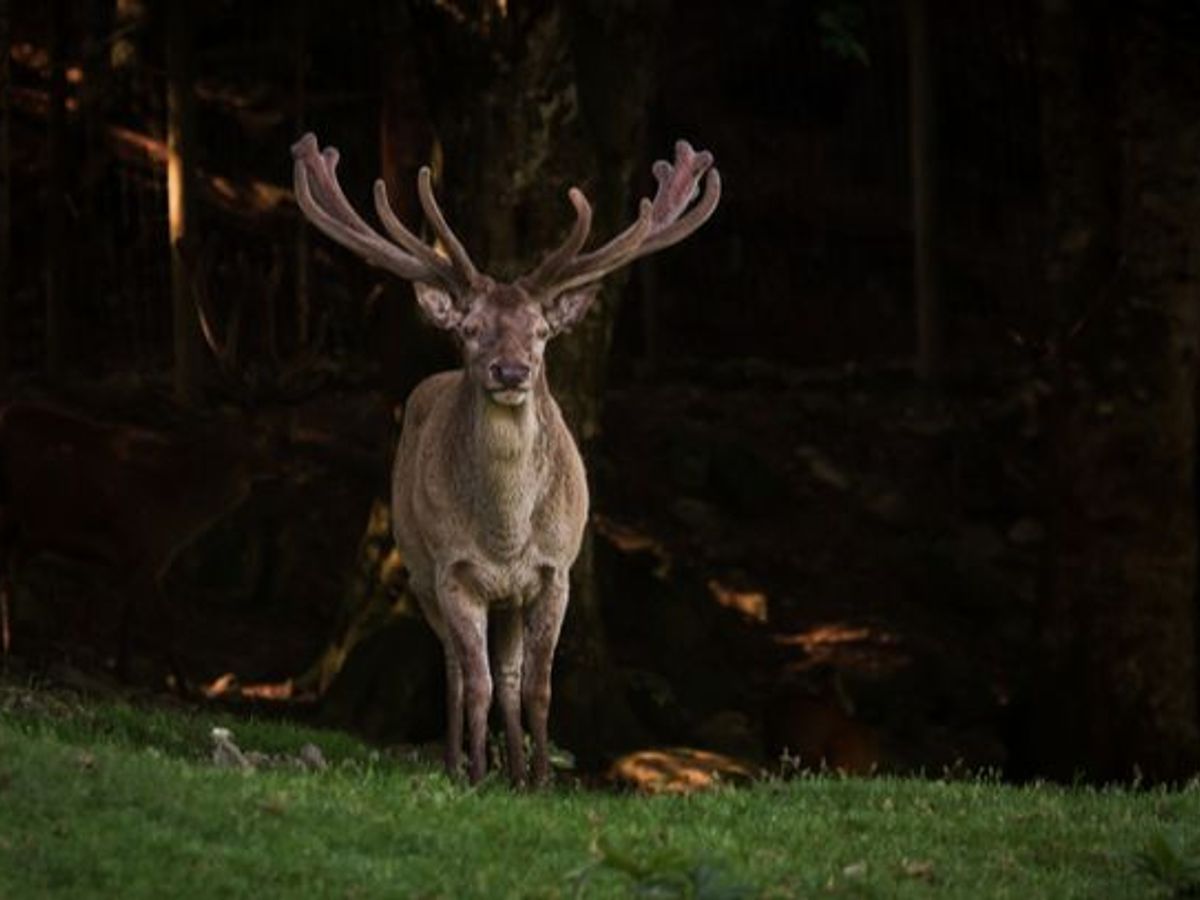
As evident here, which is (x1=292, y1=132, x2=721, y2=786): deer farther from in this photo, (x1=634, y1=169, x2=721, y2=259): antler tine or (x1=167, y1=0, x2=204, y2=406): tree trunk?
(x1=167, y1=0, x2=204, y2=406): tree trunk

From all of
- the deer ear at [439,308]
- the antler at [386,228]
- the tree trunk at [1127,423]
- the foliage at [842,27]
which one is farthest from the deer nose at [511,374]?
the foliage at [842,27]

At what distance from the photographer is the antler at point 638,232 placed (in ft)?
39.5

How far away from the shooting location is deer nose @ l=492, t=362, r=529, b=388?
11.6 meters

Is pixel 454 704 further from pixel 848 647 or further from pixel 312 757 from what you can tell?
pixel 848 647

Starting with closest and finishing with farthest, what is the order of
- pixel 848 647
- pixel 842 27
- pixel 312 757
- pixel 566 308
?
pixel 566 308
pixel 312 757
pixel 842 27
pixel 848 647

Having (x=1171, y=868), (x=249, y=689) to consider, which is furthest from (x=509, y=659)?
(x=249, y=689)

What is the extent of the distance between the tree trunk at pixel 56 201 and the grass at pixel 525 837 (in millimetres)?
10214

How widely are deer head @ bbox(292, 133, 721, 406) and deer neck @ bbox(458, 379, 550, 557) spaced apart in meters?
0.11

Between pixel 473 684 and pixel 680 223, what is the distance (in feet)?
7.27

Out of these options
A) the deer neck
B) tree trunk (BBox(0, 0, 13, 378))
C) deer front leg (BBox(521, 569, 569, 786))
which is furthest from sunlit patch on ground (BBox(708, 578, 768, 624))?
the deer neck

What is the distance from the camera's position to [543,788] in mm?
11867

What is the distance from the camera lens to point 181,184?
829 inches

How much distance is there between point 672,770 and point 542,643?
372 cm

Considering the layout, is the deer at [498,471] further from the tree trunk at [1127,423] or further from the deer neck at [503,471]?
the tree trunk at [1127,423]
